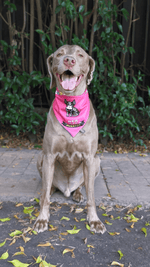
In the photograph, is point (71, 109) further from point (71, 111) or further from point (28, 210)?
point (28, 210)

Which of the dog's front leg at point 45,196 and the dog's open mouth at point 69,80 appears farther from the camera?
the dog's front leg at point 45,196

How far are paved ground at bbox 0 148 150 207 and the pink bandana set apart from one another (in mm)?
969

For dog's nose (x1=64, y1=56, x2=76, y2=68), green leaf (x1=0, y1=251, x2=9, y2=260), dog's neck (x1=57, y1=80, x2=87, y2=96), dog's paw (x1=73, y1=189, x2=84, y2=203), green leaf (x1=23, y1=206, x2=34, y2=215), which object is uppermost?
dog's nose (x1=64, y1=56, x2=76, y2=68)

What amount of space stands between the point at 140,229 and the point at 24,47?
4.60 metres

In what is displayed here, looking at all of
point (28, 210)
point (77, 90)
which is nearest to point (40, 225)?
point (28, 210)

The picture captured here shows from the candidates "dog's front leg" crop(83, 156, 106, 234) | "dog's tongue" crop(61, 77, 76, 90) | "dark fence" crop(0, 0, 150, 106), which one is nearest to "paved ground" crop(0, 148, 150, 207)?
"dog's front leg" crop(83, 156, 106, 234)

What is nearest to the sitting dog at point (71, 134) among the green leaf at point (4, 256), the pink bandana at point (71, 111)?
the pink bandana at point (71, 111)

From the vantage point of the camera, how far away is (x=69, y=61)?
193 cm

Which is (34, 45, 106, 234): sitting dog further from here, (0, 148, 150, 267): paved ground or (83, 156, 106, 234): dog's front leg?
(0, 148, 150, 267): paved ground

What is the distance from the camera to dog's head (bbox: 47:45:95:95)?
1.98 meters

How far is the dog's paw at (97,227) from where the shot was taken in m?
2.16

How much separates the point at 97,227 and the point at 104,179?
3.99 ft

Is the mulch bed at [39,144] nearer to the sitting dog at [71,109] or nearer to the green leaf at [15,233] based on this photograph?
the sitting dog at [71,109]

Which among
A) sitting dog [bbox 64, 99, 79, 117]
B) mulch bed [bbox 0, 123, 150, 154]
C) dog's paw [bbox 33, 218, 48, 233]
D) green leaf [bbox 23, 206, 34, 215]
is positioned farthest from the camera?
mulch bed [bbox 0, 123, 150, 154]
